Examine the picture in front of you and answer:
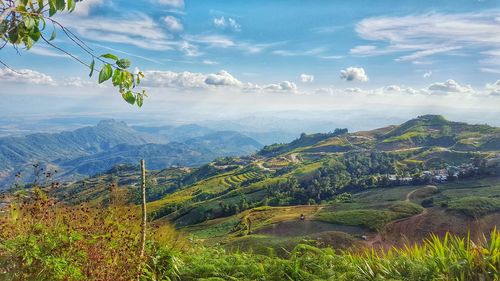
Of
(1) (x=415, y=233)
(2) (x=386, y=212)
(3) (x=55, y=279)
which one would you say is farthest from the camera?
(2) (x=386, y=212)

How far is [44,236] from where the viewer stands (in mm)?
6199

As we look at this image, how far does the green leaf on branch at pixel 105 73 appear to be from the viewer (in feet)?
11.4

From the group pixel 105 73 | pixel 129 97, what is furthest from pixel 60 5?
pixel 129 97

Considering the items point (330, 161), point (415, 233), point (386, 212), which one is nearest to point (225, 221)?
point (386, 212)

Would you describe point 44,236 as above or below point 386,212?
above

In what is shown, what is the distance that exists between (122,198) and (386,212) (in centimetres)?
6874

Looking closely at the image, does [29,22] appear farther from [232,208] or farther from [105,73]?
[232,208]

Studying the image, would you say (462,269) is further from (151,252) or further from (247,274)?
(151,252)

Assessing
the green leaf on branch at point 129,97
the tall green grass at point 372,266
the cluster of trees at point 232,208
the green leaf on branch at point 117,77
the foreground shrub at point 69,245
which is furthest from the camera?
the cluster of trees at point 232,208

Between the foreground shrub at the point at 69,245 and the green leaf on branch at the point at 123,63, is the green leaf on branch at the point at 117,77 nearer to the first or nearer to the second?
the green leaf on branch at the point at 123,63

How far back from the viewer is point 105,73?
137 inches

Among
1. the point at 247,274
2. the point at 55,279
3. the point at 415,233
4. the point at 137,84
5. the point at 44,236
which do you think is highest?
the point at 137,84

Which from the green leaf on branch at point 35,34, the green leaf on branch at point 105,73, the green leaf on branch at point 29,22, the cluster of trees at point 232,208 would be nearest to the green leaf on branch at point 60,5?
the green leaf on branch at point 29,22

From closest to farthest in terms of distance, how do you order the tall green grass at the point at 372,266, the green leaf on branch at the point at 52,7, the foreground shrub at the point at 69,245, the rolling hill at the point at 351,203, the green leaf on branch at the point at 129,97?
the green leaf on branch at the point at 52,7, the green leaf on branch at the point at 129,97, the foreground shrub at the point at 69,245, the tall green grass at the point at 372,266, the rolling hill at the point at 351,203
